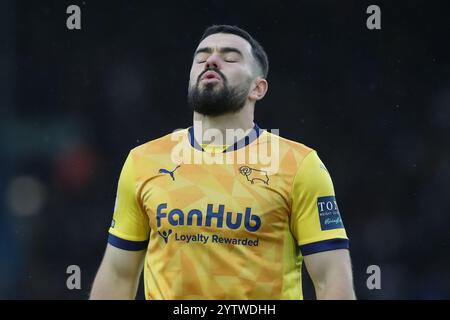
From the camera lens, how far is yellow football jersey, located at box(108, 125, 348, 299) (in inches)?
177

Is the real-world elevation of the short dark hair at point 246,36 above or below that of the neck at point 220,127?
above

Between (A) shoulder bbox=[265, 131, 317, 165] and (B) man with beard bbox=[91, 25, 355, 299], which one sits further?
(A) shoulder bbox=[265, 131, 317, 165]

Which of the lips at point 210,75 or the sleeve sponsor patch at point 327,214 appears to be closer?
the sleeve sponsor patch at point 327,214

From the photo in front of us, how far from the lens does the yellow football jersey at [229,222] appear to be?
14.8 feet

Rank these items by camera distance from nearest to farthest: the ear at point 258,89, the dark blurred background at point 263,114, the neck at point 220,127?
the neck at point 220,127
the ear at point 258,89
the dark blurred background at point 263,114

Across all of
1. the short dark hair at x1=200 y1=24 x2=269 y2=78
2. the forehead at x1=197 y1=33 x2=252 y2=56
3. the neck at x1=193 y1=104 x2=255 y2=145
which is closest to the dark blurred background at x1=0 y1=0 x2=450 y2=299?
the short dark hair at x1=200 y1=24 x2=269 y2=78

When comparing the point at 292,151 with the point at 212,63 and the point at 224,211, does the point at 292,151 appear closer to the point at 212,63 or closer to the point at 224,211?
the point at 224,211

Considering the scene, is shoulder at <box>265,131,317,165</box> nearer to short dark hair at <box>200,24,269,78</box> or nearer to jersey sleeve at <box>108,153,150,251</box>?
short dark hair at <box>200,24,269,78</box>

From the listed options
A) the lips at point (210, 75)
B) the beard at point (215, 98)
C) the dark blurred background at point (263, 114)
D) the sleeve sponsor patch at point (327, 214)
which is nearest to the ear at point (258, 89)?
the beard at point (215, 98)

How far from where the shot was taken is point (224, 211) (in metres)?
4.57

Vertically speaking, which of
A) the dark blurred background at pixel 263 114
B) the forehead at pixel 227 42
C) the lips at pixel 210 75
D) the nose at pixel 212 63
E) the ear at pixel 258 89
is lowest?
the dark blurred background at pixel 263 114

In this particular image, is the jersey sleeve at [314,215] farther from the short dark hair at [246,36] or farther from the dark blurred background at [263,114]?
the dark blurred background at [263,114]

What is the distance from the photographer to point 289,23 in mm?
10836
